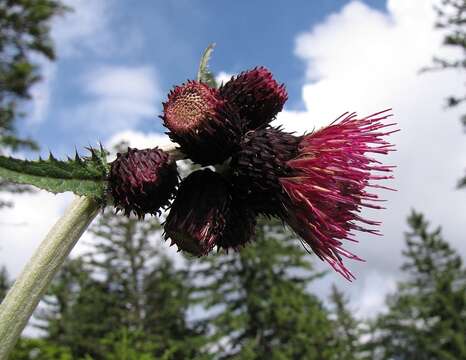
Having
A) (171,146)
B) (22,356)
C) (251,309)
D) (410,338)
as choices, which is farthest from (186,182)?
(410,338)

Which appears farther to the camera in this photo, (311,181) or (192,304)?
(192,304)

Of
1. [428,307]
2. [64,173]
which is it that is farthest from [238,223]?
[428,307]

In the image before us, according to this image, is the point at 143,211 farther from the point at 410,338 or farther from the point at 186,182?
the point at 410,338

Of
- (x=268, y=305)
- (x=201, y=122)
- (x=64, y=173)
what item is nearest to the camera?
(x=64, y=173)

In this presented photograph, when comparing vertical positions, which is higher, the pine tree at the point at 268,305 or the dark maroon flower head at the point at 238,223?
the pine tree at the point at 268,305

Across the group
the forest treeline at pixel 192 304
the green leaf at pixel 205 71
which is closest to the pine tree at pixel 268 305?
the forest treeline at pixel 192 304

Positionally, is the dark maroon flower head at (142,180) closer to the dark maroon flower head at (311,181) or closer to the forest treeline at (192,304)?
the dark maroon flower head at (311,181)

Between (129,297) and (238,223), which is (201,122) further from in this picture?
(129,297)
